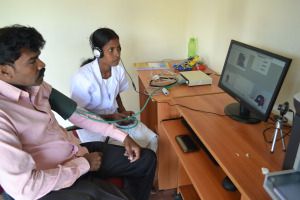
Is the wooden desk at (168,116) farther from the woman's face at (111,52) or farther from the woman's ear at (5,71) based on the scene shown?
the woman's ear at (5,71)

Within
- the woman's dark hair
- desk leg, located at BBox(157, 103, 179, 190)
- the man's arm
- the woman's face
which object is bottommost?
desk leg, located at BBox(157, 103, 179, 190)

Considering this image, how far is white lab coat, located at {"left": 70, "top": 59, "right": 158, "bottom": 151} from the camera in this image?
1.46 metres

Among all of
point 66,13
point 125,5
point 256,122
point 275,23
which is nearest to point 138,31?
point 125,5

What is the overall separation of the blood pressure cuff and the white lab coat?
0.25 meters

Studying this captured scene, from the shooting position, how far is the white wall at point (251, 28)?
1.08 meters

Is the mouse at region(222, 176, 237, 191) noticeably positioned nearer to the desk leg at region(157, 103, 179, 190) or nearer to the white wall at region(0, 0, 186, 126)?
the desk leg at region(157, 103, 179, 190)

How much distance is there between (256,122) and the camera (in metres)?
1.10

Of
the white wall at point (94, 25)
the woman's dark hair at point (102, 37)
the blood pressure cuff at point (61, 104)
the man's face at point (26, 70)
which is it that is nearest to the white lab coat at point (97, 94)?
the woman's dark hair at point (102, 37)

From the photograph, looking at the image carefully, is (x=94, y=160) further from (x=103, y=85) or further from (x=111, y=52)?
(x=111, y=52)

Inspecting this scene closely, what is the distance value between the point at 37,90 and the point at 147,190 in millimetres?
864

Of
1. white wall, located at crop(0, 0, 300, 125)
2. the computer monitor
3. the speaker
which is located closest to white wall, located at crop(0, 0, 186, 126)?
white wall, located at crop(0, 0, 300, 125)

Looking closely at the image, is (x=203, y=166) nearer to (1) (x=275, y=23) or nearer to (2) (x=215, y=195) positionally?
(2) (x=215, y=195)

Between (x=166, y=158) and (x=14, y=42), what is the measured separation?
4.02 feet

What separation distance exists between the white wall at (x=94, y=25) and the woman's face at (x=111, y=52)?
2.56ft
